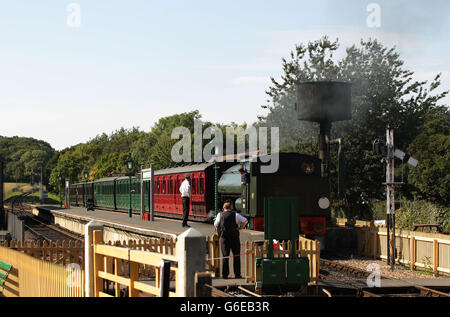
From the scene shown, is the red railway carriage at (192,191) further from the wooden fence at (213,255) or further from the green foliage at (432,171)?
the green foliage at (432,171)

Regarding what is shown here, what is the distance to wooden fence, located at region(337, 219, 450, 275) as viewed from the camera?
1844 cm

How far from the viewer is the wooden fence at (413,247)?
18.4 meters

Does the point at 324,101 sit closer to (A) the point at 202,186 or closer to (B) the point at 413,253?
(A) the point at 202,186

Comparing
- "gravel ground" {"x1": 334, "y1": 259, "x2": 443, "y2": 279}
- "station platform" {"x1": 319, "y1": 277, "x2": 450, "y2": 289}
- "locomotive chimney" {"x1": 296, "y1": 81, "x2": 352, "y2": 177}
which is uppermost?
"locomotive chimney" {"x1": 296, "y1": 81, "x2": 352, "y2": 177}

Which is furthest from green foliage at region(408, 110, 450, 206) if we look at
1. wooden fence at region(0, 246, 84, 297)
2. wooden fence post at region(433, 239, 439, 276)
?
wooden fence at region(0, 246, 84, 297)

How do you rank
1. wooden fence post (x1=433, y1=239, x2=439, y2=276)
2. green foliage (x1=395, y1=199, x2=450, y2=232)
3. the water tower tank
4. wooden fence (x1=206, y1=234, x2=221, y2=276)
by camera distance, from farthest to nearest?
the water tower tank < green foliage (x1=395, y1=199, x2=450, y2=232) < wooden fence post (x1=433, y1=239, x2=439, y2=276) < wooden fence (x1=206, y1=234, x2=221, y2=276)

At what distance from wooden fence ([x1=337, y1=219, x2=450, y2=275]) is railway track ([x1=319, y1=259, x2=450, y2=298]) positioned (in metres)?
2.26

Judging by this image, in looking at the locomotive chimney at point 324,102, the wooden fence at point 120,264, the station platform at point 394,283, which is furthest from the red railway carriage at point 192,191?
the wooden fence at point 120,264

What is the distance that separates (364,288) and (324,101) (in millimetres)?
14581

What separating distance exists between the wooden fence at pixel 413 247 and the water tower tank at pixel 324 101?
225 inches

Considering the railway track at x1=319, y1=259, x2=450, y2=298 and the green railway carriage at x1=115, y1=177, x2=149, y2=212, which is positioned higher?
the green railway carriage at x1=115, y1=177, x2=149, y2=212

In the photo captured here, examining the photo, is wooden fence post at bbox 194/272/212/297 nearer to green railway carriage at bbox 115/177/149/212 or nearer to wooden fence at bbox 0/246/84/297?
wooden fence at bbox 0/246/84/297
